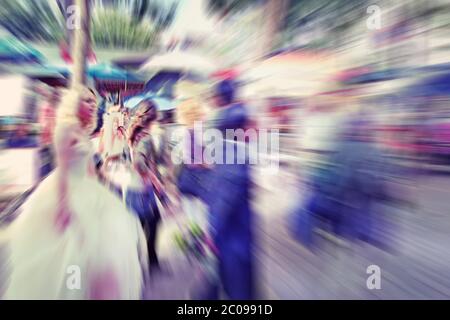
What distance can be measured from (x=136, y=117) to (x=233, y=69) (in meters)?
0.31

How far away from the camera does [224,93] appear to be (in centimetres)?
122

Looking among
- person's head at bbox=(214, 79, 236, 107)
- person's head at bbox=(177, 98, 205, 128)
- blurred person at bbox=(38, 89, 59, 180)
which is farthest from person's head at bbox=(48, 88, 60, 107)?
person's head at bbox=(214, 79, 236, 107)

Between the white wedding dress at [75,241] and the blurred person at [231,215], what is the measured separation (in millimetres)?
220

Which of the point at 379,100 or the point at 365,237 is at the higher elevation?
the point at 379,100

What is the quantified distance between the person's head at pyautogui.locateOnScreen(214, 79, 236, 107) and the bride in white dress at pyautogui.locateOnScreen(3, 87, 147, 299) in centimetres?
35

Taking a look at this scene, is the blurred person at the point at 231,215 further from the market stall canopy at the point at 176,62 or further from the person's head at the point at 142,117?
the person's head at the point at 142,117

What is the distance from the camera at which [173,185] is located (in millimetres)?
1231

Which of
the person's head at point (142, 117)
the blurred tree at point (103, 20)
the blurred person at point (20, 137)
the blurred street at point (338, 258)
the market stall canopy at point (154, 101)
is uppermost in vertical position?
the blurred tree at point (103, 20)

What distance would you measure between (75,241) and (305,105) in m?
0.75

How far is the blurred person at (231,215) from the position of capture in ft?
4.00

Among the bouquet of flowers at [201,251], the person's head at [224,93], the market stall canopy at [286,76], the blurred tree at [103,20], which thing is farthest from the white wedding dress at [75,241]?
the market stall canopy at [286,76]

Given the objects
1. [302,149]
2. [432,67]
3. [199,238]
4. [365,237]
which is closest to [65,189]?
[199,238]
